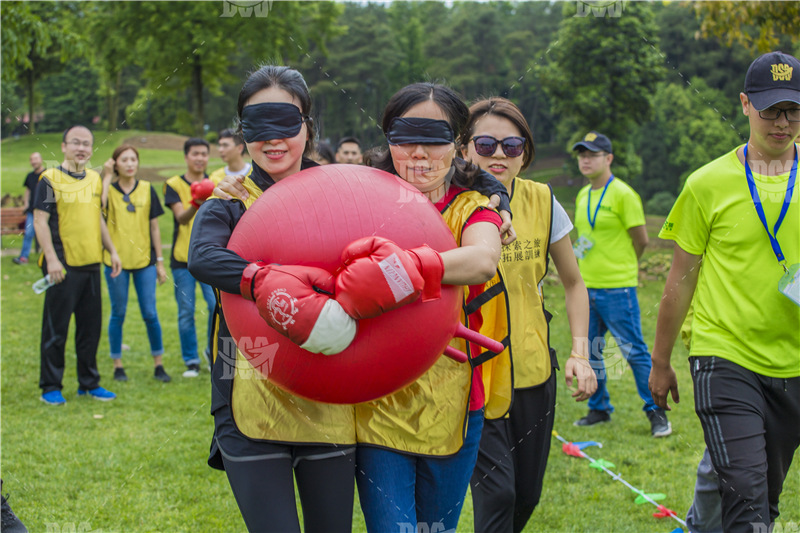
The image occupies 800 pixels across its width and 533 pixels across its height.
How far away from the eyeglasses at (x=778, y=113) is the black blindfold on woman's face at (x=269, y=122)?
2.15 metres

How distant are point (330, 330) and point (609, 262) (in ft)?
16.8

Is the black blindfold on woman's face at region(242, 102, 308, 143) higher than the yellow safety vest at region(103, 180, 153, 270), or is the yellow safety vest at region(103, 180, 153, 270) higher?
the black blindfold on woman's face at region(242, 102, 308, 143)

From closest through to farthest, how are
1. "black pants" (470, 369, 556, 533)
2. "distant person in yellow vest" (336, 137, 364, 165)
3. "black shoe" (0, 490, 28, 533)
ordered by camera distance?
"black pants" (470, 369, 556, 533) → "black shoe" (0, 490, 28, 533) → "distant person in yellow vest" (336, 137, 364, 165)

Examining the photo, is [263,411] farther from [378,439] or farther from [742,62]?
[742,62]

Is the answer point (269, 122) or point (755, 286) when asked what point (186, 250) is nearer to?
point (269, 122)

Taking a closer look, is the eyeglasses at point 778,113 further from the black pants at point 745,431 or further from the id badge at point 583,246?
the id badge at point 583,246

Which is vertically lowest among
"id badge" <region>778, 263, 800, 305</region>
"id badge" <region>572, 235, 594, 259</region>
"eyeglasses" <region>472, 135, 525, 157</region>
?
"id badge" <region>572, 235, 594, 259</region>

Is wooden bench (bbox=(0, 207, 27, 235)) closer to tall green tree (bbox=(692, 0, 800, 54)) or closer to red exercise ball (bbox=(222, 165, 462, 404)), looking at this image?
tall green tree (bbox=(692, 0, 800, 54))

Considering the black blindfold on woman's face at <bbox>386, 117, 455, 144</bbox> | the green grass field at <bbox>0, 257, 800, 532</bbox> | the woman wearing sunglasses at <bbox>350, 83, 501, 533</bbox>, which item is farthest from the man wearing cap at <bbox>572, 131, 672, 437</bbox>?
the black blindfold on woman's face at <bbox>386, 117, 455, 144</bbox>

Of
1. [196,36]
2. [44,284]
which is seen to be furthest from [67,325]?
[196,36]

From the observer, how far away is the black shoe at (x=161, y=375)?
7.62 metres

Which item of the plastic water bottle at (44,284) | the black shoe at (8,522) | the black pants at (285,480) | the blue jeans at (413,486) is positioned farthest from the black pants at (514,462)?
the plastic water bottle at (44,284)

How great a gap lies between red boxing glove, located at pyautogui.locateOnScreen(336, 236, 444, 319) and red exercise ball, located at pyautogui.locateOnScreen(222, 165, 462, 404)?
0.26 feet

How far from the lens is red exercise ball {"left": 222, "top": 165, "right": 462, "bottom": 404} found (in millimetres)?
2148
